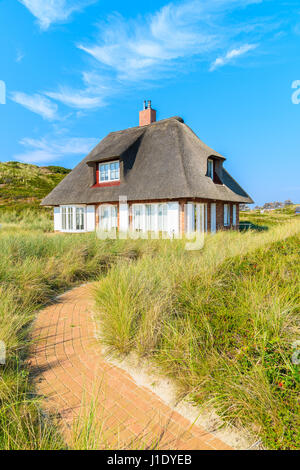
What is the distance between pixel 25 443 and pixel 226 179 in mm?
19278

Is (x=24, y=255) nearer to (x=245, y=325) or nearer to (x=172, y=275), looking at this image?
(x=172, y=275)

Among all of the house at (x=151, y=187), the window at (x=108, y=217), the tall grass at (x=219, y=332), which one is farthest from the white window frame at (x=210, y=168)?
the tall grass at (x=219, y=332)

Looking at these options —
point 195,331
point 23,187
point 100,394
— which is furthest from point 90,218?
point 23,187

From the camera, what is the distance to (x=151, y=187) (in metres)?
14.9

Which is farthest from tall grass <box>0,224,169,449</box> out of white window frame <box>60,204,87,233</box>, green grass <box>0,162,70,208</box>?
green grass <box>0,162,70,208</box>

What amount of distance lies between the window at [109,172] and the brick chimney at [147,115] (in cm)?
519

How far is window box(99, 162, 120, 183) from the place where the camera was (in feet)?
56.2

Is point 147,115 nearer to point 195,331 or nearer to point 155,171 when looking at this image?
point 155,171

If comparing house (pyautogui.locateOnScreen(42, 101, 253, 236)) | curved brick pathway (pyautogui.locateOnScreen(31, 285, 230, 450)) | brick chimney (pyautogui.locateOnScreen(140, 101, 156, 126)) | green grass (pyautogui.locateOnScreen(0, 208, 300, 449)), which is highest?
brick chimney (pyautogui.locateOnScreen(140, 101, 156, 126))

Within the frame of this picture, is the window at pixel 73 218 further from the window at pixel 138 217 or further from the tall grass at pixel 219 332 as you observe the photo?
the tall grass at pixel 219 332

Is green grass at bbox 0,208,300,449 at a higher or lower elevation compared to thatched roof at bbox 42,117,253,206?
lower

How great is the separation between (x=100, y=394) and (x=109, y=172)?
52.6 ft

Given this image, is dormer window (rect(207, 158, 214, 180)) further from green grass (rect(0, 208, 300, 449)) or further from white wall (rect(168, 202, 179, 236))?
green grass (rect(0, 208, 300, 449))

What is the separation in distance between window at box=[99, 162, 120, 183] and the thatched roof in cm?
55
